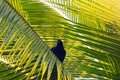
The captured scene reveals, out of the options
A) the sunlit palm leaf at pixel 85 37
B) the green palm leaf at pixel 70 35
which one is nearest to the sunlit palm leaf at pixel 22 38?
the green palm leaf at pixel 70 35

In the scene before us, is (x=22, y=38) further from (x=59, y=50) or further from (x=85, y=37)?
(x=59, y=50)

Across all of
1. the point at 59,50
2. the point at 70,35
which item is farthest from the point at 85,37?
→ the point at 59,50

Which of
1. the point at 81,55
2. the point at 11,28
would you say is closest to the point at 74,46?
the point at 81,55

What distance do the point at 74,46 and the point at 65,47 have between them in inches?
9.1

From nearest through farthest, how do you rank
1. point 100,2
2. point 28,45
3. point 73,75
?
point 28,45 → point 100,2 → point 73,75

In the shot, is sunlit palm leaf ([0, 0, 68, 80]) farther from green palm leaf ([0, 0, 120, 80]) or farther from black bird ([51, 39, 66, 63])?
black bird ([51, 39, 66, 63])

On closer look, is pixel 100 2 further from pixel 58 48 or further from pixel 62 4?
pixel 58 48

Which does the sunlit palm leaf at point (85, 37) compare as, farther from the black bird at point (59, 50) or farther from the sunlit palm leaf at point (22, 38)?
the sunlit palm leaf at point (22, 38)

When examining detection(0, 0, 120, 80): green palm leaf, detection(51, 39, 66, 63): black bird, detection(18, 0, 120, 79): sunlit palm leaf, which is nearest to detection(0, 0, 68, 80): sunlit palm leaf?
detection(0, 0, 120, 80): green palm leaf

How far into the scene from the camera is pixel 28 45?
2.08 m

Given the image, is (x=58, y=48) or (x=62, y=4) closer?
(x=62, y=4)

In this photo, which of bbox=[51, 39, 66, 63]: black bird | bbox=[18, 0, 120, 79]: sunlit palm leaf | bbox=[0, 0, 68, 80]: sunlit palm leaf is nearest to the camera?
bbox=[0, 0, 68, 80]: sunlit palm leaf

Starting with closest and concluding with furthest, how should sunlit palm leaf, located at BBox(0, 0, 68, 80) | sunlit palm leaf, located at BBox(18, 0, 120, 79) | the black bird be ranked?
sunlit palm leaf, located at BBox(0, 0, 68, 80)
sunlit palm leaf, located at BBox(18, 0, 120, 79)
the black bird

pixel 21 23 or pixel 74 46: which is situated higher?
pixel 21 23
